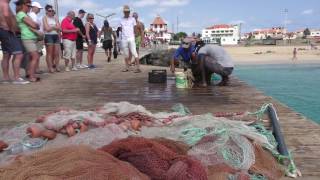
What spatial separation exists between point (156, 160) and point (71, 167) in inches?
24.2

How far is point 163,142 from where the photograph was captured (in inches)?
139

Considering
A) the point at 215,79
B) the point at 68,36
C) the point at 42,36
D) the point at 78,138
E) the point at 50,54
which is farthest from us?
the point at 68,36

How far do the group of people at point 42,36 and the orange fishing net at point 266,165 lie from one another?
6.11 meters

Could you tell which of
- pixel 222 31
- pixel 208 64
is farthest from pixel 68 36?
pixel 222 31

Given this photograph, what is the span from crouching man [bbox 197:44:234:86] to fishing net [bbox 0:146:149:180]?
626cm

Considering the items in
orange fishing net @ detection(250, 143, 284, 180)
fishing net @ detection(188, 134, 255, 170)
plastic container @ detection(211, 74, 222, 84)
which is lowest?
orange fishing net @ detection(250, 143, 284, 180)

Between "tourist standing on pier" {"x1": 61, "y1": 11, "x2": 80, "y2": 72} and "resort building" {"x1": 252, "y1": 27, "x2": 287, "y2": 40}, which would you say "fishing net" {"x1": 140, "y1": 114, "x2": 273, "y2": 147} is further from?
"resort building" {"x1": 252, "y1": 27, "x2": 287, "y2": 40}

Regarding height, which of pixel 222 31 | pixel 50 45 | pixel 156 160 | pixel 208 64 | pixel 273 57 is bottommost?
pixel 273 57

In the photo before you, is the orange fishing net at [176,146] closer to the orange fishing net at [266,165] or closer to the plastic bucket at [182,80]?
the orange fishing net at [266,165]

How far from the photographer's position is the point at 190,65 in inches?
373

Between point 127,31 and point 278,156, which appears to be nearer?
point 278,156

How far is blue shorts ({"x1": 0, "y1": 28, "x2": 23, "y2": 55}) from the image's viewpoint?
8656mm

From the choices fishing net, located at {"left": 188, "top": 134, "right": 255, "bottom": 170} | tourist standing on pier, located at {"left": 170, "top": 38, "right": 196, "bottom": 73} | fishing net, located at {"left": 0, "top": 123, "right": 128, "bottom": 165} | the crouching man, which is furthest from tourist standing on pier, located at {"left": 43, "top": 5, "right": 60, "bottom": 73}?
fishing net, located at {"left": 188, "top": 134, "right": 255, "bottom": 170}

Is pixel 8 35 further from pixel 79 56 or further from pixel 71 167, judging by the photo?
pixel 71 167
